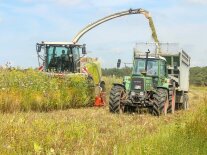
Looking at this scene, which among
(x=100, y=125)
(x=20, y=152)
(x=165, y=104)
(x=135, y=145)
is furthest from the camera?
(x=165, y=104)

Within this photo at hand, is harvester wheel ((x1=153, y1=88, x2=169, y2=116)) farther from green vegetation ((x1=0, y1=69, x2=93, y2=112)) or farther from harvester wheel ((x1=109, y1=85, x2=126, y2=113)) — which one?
green vegetation ((x1=0, y1=69, x2=93, y2=112))

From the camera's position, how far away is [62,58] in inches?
787

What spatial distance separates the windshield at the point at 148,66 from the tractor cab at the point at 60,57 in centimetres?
452

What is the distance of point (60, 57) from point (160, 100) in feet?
21.8

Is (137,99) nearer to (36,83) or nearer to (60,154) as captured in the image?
(36,83)

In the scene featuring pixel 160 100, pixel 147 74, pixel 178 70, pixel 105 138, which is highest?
pixel 178 70

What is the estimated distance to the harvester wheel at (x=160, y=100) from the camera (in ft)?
47.4

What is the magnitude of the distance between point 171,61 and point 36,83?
5.71m

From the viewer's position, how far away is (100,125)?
10500 mm

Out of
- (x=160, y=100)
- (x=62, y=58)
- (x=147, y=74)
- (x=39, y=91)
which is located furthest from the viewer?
(x=62, y=58)

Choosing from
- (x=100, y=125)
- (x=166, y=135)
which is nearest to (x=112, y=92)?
(x=100, y=125)

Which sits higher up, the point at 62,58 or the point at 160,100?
the point at 62,58

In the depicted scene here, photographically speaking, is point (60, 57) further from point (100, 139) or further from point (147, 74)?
point (100, 139)

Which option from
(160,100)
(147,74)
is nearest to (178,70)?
(147,74)
